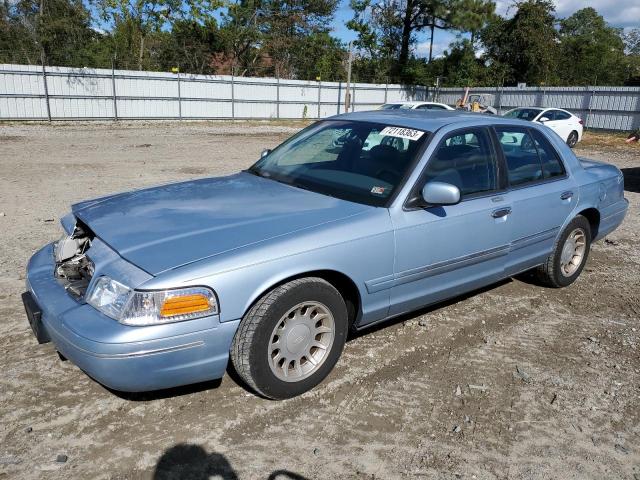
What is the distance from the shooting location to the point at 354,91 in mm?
30969

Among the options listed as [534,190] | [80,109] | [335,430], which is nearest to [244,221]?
[335,430]

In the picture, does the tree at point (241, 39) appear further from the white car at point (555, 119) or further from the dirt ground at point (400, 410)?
the dirt ground at point (400, 410)

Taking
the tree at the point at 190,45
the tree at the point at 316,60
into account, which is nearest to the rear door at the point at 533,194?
the tree at the point at 190,45

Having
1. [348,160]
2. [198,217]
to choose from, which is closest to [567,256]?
[348,160]

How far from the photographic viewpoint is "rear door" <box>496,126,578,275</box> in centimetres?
417

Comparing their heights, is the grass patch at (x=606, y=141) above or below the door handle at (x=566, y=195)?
below

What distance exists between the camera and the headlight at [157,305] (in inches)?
101

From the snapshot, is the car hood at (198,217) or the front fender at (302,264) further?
the car hood at (198,217)

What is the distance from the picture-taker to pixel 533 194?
14.0 ft

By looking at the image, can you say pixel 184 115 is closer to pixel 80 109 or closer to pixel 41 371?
pixel 80 109

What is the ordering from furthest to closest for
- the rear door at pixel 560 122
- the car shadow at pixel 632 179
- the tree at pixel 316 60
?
the tree at pixel 316 60 → the rear door at pixel 560 122 → the car shadow at pixel 632 179

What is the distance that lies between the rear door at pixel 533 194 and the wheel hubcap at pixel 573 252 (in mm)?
330

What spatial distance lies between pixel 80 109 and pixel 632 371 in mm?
24551

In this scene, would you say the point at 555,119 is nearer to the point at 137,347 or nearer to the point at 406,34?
the point at 137,347
